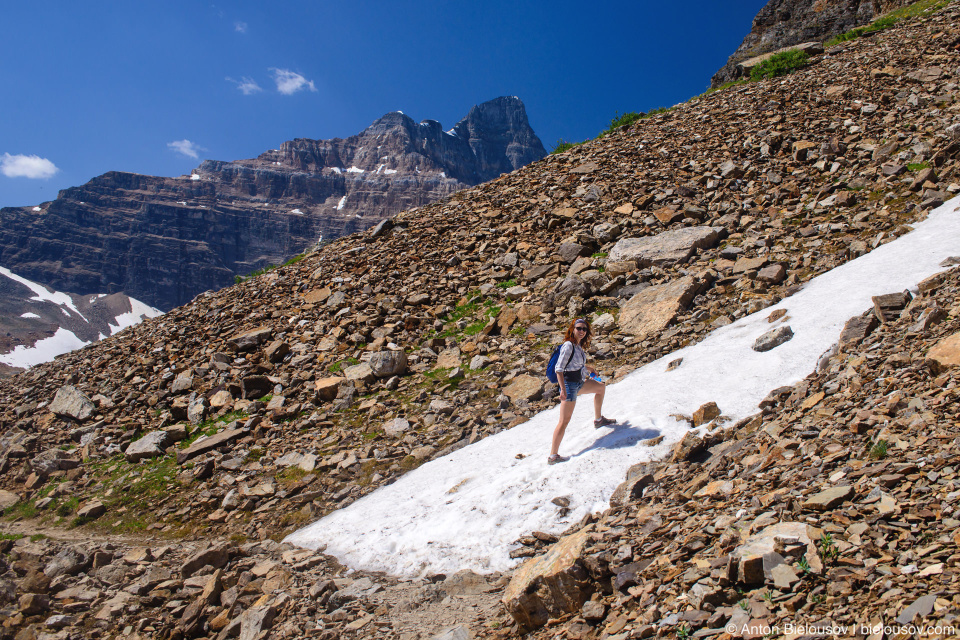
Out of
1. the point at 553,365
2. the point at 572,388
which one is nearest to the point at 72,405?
the point at 553,365

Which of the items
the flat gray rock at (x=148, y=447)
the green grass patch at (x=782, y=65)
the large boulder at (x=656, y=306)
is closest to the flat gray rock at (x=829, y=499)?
the large boulder at (x=656, y=306)

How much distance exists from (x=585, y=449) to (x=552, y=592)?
121 inches

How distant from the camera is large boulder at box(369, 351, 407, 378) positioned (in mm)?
11750

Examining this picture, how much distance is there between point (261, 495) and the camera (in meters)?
9.09

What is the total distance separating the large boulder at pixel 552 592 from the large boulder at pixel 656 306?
6914 millimetres

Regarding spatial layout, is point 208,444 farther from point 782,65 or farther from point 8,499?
point 782,65

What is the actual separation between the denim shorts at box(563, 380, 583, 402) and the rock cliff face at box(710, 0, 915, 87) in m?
29.8

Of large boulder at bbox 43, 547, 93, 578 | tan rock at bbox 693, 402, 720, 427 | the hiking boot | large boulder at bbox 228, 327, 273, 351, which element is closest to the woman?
the hiking boot

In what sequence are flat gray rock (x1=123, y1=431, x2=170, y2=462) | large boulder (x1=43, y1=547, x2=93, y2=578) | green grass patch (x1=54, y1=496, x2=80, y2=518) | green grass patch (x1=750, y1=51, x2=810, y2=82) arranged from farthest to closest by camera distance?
green grass patch (x1=750, y1=51, x2=810, y2=82)
flat gray rock (x1=123, y1=431, x2=170, y2=462)
green grass patch (x1=54, y1=496, x2=80, y2=518)
large boulder (x1=43, y1=547, x2=93, y2=578)

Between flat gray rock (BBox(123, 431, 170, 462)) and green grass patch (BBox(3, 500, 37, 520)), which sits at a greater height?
flat gray rock (BBox(123, 431, 170, 462))

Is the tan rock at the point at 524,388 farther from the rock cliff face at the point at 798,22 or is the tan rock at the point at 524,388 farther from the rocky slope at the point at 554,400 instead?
the rock cliff face at the point at 798,22

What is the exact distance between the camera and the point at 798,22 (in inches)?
1271

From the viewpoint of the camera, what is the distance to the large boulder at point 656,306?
10492 millimetres

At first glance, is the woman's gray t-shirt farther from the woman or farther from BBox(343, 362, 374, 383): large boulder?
BBox(343, 362, 374, 383): large boulder
